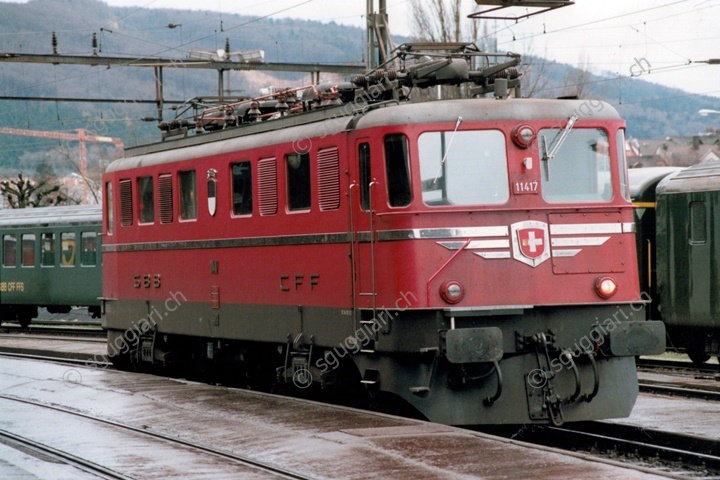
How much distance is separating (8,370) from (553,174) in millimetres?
11658

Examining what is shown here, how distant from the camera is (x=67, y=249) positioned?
115ft

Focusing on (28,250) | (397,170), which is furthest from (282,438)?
(28,250)

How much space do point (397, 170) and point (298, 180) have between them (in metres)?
2.10

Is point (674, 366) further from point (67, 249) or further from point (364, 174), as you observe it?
point (67, 249)

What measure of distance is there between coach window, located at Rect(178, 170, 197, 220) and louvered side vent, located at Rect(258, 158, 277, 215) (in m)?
2.14

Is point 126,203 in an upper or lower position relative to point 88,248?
upper

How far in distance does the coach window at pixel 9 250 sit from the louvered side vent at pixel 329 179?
84.0 ft

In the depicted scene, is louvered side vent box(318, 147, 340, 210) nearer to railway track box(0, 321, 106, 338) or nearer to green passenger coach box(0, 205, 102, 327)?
railway track box(0, 321, 106, 338)

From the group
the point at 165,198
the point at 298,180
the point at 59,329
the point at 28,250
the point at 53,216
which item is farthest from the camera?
the point at 28,250

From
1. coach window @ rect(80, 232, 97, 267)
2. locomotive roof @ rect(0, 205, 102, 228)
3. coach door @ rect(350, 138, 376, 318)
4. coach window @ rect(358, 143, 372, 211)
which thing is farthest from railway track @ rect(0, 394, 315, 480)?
locomotive roof @ rect(0, 205, 102, 228)

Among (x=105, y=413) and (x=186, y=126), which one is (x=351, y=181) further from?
(x=186, y=126)

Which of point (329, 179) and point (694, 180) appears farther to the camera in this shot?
point (694, 180)

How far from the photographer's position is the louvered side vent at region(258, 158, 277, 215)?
14867 millimetres

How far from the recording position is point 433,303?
1230cm
